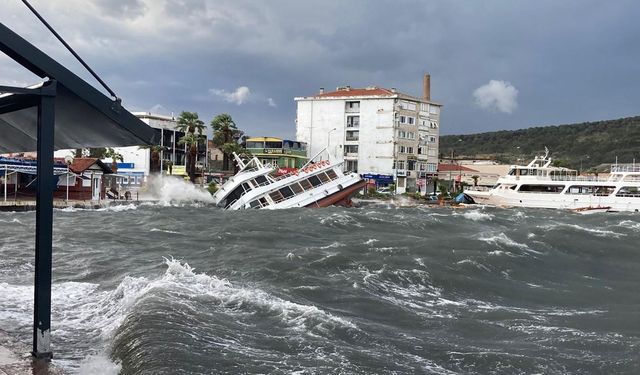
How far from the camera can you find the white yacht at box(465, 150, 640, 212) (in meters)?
54.2

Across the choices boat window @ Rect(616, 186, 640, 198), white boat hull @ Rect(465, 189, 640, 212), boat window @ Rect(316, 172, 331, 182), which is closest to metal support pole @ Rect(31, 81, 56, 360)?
boat window @ Rect(316, 172, 331, 182)

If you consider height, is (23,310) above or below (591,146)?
below

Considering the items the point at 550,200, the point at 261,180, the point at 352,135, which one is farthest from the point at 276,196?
the point at 352,135

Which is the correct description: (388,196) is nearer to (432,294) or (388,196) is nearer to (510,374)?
(432,294)

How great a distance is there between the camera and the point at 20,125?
7.23m

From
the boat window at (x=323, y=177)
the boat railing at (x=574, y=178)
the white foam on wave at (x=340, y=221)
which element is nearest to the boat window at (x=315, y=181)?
the boat window at (x=323, y=177)

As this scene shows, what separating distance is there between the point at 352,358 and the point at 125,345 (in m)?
3.08

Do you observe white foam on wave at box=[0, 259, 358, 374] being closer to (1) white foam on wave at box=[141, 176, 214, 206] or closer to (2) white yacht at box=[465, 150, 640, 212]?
(1) white foam on wave at box=[141, 176, 214, 206]

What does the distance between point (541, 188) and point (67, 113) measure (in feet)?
190

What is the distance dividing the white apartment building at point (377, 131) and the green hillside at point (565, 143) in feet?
197

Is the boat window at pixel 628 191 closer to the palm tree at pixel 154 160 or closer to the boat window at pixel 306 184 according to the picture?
the boat window at pixel 306 184

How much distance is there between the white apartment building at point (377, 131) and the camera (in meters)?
75.4

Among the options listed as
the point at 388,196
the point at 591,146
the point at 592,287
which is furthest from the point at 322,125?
the point at 591,146

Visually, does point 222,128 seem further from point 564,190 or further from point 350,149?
point 564,190
